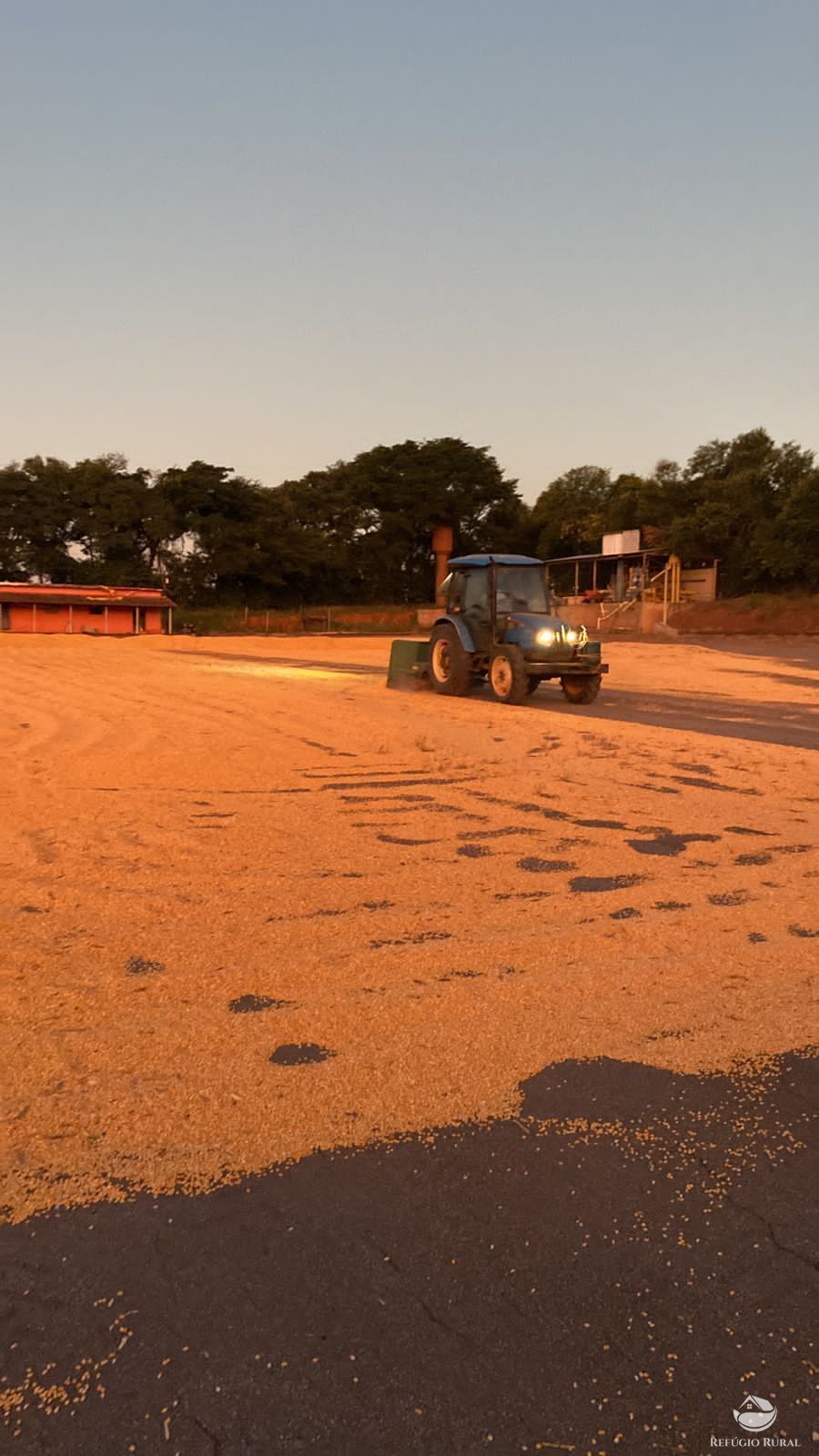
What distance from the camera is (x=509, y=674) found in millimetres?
13289

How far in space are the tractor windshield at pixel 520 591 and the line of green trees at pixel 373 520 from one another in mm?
28786

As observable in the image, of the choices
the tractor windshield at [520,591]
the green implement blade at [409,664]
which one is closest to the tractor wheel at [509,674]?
the tractor windshield at [520,591]

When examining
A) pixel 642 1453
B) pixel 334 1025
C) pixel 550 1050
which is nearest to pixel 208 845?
pixel 334 1025

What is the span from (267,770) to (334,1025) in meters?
4.77

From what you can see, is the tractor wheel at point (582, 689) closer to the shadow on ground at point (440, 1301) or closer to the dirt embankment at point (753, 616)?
the shadow on ground at point (440, 1301)

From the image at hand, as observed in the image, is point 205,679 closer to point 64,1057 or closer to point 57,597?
point 64,1057

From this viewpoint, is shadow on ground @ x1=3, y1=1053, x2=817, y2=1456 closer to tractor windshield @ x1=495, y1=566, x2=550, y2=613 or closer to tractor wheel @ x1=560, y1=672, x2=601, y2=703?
tractor windshield @ x1=495, y1=566, x2=550, y2=613

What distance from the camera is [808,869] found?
196 inches

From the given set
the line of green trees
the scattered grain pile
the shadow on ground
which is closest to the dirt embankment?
the line of green trees

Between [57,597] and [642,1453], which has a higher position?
[57,597]

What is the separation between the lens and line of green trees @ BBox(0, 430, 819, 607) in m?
42.6
